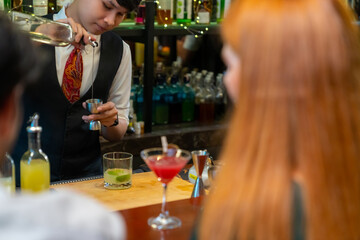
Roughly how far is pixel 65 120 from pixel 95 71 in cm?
30

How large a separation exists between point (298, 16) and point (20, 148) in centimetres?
Result: 197

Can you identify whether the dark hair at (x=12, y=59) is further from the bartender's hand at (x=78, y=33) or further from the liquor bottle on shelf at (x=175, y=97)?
the liquor bottle on shelf at (x=175, y=97)

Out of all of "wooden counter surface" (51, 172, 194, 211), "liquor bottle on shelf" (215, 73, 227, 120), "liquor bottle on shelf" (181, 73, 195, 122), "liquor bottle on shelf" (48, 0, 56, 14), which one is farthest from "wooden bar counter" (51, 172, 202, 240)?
"liquor bottle on shelf" (215, 73, 227, 120)

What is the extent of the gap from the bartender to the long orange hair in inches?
59.8

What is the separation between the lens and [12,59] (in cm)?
101

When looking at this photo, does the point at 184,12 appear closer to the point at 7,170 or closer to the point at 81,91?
the point at 81,91

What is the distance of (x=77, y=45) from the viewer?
2.67 metres

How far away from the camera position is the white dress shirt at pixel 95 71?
9.35 ft

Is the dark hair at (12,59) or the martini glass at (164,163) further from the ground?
the dark hair at (12,59)

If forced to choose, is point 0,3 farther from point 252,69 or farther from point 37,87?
point 252,69

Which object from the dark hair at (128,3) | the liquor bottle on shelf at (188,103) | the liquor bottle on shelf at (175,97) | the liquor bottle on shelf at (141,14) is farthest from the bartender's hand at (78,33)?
the liquor bottle on shelf at (188,103)

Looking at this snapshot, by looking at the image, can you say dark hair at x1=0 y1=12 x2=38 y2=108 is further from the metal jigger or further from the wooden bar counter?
the metal jigger

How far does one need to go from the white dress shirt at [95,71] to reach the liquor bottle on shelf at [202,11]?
4.24ft

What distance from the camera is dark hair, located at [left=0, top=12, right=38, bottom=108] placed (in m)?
1.00
